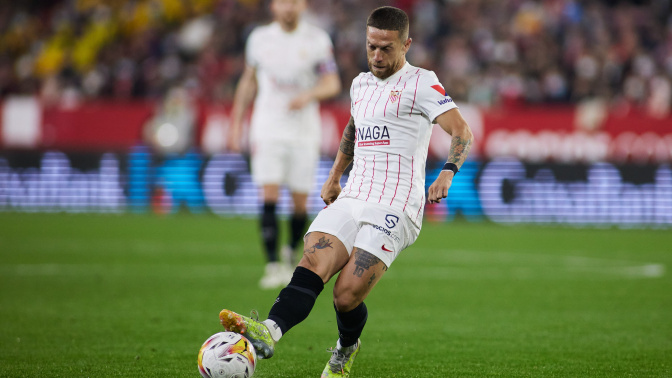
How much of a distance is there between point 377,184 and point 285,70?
4.43m

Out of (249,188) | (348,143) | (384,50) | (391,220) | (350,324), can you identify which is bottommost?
(249,188)

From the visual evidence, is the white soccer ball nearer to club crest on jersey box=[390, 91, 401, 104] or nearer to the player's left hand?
the player's left hand

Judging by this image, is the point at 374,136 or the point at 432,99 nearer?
the point at 432,99

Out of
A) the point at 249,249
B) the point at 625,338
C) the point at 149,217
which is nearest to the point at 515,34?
the point at 149,217

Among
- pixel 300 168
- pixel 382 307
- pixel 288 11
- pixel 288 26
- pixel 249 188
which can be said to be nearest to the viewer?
pixel 382 307

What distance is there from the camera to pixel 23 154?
17.1 metres

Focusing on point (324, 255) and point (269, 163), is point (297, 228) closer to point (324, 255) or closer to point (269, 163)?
point (269, 163)

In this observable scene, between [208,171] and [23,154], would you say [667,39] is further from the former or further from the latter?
[23,154]

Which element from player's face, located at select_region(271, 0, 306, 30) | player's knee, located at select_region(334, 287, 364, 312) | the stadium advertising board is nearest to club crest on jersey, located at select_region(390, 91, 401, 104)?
player's knee, located at select_region(334, 287, 364, 312)

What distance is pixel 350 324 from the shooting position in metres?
4.69

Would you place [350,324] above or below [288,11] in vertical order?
below

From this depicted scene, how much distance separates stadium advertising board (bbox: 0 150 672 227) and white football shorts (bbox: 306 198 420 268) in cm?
1130

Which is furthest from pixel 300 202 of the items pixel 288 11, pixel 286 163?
pixel 288 11

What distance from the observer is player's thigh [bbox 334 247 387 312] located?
4461mm
